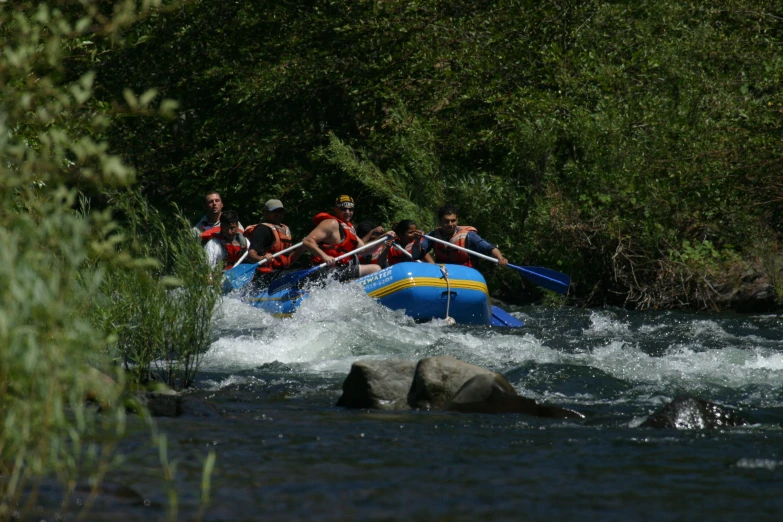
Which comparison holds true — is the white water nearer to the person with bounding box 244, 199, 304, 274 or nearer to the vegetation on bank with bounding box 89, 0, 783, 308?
the person with bounding box 244, 199, 304, 274

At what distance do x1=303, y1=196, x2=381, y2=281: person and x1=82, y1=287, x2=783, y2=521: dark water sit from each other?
2.65m

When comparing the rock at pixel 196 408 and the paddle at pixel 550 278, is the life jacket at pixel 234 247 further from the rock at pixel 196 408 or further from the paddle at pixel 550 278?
the rock at pixel 196 408

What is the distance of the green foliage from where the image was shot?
5.80 metres

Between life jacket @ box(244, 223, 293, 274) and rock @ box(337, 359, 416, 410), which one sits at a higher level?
rock @ box(337, 359, 416, 410)

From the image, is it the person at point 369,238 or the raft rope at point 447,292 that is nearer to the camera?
the raft rope at point 447,292

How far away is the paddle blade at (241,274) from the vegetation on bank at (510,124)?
3.12 metres

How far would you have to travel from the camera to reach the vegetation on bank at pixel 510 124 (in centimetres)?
1245

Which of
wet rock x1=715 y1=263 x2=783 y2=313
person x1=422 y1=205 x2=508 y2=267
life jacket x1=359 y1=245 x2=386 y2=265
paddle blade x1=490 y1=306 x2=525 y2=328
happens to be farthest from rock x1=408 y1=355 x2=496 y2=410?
wet rock x1=715 y1=263 x2=783 y2=313

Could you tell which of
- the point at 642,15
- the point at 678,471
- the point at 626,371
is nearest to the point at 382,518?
the point at 678,471

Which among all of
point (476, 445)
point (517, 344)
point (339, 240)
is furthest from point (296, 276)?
point (476, 445)

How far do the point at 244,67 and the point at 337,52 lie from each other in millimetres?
1403

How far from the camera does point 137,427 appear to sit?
461cm

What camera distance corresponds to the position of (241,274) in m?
10.9

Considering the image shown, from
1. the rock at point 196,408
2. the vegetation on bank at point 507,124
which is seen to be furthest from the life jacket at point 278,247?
the rock at point 196,408
